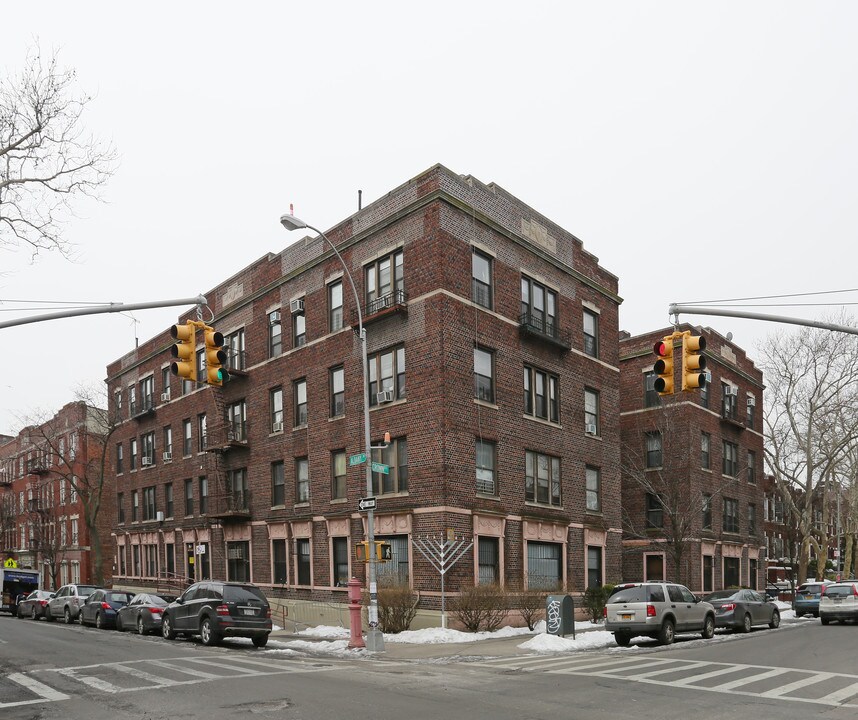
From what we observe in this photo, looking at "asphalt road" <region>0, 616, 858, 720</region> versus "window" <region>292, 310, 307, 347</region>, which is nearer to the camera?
"asphalt road" <region>0, 616, 858, 720</region>

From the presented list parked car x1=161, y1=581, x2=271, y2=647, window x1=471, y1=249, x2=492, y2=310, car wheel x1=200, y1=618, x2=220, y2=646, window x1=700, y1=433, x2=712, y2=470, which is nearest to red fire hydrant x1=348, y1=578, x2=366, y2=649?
parked car x1=161, y1=581, x2=271, y2=647

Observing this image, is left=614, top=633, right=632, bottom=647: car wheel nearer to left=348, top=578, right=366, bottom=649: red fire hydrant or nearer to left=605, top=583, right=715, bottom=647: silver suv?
left=605, top=583, right=715, bottom=647: silver suv

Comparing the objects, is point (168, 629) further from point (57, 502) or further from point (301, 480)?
point (57, 502)

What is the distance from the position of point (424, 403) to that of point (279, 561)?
38.4 feet

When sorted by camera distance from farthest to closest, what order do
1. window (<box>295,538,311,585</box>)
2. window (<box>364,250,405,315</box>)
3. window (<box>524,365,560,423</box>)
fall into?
window (<box>295,538,311,585</box>) < window (<box>524,365,560,423</box>) < window (<box>364,250,405,315</box>)

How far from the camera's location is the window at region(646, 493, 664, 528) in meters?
43.7

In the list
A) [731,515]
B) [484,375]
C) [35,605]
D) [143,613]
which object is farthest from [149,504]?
[731,515]

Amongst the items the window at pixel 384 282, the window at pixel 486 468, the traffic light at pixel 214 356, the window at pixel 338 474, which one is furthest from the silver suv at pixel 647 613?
the traffic light at pixel 214 356

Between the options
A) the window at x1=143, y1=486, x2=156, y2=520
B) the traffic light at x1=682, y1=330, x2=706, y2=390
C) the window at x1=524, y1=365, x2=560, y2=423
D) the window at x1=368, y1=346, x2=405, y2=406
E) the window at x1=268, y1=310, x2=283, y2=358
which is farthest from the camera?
the window at x1=143, y1=486, x2=156, y2=520

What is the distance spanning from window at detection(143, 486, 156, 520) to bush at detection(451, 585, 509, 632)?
1049 inches

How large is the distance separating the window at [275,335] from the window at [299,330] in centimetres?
104

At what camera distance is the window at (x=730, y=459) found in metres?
46.8

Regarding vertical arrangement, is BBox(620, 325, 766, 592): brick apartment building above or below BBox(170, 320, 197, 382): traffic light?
below

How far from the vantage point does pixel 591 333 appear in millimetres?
36281
